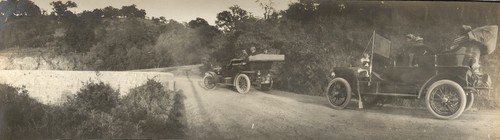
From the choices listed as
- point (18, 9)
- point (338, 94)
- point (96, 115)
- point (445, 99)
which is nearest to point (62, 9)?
point (18, 9)

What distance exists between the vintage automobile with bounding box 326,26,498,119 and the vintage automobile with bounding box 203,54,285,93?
616 millimetres

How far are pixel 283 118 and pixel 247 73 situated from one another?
1.90 ft

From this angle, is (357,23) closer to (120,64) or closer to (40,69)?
(120,64)

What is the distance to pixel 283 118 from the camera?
640 centimetres

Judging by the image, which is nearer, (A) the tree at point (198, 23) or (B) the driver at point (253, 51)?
(A) the tree at point (198, 23)

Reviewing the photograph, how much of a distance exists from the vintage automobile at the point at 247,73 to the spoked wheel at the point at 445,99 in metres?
1.48

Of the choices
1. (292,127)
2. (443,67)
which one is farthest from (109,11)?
(443,67)

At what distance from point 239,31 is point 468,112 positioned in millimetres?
2325

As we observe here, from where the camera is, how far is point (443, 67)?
6.25 m

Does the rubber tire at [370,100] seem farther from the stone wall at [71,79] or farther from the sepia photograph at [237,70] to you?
the stone wall at [71,79]

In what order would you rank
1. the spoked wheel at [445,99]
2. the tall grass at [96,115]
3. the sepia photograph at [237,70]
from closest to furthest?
the spoked wheel at [445,99] < the sepia photograph at [237,70] < the tall grass at [96,115]

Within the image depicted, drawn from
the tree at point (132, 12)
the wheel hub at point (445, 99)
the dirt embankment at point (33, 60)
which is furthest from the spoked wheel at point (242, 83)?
the wheel hub at point (445, 99)

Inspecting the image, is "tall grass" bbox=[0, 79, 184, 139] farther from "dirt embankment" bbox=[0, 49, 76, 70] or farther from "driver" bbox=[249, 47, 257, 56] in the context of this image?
"driver" bbox=[249, 47, 257, 56]

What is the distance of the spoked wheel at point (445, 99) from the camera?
6.18 m
